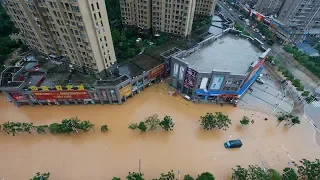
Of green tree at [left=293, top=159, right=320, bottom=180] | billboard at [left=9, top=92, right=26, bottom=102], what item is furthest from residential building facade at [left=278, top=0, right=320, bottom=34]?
billboard at [left=9, top=92, right=26, bottom=102]

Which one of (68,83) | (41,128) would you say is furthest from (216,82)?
(41,128)

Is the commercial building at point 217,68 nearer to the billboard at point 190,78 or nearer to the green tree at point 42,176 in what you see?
the billboard at point 190,78

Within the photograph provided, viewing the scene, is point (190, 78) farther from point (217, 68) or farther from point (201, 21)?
point (201, 21)

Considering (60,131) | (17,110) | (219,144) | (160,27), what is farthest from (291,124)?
(17,110)

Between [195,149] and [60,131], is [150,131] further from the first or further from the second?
[60,131]

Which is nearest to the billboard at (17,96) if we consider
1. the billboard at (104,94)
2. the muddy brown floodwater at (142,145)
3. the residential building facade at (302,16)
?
the muddy brown floodwater at (142,145)

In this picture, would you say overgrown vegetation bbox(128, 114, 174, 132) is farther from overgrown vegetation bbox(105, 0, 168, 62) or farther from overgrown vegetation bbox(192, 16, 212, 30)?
overgrown vegetation bbox(192, 16, 212, 30)
